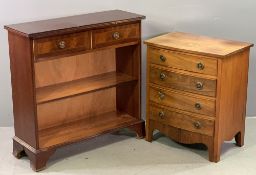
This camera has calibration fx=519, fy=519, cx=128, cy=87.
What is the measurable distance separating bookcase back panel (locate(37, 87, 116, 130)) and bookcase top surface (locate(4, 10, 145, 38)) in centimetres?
57

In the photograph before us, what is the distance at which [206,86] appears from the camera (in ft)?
10.5

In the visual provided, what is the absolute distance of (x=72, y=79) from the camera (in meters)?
3.56

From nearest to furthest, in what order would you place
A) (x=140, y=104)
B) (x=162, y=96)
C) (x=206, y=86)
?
1. (x=206, y=86)
2. (x=162, y=96)
3. (x=140, y=104)

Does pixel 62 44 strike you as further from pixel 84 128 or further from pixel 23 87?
pixel 84 128

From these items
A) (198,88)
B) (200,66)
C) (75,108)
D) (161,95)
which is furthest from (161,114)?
(75,108)

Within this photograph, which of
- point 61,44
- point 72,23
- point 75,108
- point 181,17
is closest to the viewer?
point 61,44

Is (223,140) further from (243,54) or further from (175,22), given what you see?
(175,22)

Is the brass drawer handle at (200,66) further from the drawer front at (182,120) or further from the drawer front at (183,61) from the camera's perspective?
the drawer front at (182,120)

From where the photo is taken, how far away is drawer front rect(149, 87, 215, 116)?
324 cm

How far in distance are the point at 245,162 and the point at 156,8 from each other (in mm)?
1284

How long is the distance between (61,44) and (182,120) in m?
0.93

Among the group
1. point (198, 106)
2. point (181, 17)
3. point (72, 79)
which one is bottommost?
point (198, 106)

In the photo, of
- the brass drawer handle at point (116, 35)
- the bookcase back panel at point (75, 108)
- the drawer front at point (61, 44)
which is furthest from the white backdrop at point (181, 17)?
the drawer front at point (61, 44)

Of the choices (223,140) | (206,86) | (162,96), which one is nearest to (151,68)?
(162,96)
